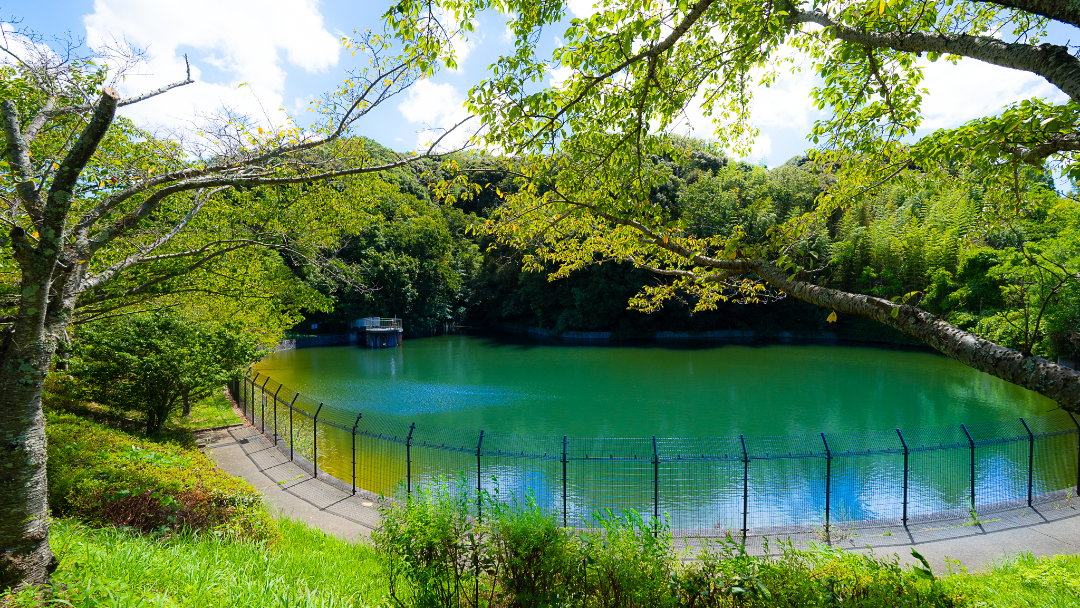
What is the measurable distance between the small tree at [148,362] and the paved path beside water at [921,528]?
273 centimetres

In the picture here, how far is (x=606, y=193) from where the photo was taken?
4.91 m

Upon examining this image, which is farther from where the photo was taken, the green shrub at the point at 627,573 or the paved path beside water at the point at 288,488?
the paved path beside water at the point at 288,488

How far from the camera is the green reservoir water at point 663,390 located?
1611cm

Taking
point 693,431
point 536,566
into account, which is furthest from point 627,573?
point 693,431

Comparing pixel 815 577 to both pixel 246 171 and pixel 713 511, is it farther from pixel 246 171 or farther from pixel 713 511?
pixel 713 511

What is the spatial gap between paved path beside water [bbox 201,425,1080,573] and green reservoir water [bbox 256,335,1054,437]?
6.99 m

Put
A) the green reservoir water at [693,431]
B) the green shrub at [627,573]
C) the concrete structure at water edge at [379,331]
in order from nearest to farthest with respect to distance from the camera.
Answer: the green shrub at [627,573] → the green reservoir water at [693,431] → the concrete structure at water edge at [379,331]

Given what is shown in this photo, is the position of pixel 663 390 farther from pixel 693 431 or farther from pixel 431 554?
pixel 431 554

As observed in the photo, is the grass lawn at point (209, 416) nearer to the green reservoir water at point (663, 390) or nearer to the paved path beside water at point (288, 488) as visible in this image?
the paved path beside water at point (288, 488)

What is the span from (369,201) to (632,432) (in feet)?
33.4

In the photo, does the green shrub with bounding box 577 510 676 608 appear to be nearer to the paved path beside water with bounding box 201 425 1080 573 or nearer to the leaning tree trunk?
the leaning tree trunk

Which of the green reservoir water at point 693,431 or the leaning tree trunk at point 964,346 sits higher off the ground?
the leaning tree trunk at point 964,346

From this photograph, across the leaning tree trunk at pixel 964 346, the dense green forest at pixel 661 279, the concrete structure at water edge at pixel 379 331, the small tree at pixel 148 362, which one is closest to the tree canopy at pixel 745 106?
the leaning tree trunk at pixel 964 346

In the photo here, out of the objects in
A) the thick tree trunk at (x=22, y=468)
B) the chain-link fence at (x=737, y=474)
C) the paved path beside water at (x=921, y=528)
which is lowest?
the chain-link fence at (x=737, y=474)
